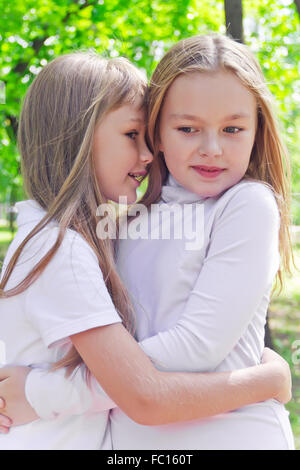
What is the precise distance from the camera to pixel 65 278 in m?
1.47

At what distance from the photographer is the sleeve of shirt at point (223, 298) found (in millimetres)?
1473

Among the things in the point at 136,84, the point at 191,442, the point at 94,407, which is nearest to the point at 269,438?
the point at 191,442

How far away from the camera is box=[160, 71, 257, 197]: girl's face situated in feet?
5.37

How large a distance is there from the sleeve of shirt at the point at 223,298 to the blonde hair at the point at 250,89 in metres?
0.27

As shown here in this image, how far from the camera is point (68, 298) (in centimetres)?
146

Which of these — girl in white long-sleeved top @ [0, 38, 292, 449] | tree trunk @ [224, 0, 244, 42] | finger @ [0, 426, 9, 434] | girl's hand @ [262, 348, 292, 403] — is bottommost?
finger @ [0, 426, 9, 434]

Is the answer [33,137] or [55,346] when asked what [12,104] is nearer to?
[33,137]

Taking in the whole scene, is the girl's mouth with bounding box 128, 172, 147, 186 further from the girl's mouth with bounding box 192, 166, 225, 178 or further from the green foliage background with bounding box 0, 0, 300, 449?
the green foliage background with bounding box 0, 0, 300, 449

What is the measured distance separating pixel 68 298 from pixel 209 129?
641mm

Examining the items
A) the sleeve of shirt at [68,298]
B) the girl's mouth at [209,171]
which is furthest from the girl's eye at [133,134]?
the sleeve of shirt at [68,298]

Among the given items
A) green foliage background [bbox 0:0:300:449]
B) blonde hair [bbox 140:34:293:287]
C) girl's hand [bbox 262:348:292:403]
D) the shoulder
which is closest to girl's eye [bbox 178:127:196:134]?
blonde hair [bbox 140:34:293:287]

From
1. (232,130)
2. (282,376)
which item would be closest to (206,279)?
(282,376)

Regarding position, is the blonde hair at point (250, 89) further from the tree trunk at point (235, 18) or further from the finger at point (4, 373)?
the tree trunk at point (235, 18)

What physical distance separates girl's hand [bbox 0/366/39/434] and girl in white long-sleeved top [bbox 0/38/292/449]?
4 cm
